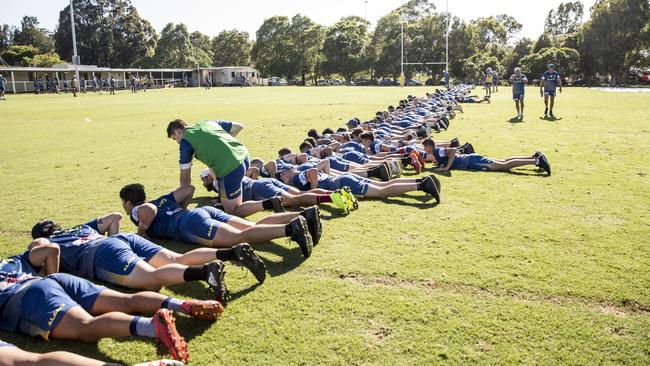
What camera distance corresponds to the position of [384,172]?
8.06 meters

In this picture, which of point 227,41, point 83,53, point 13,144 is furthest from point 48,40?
point 13,144

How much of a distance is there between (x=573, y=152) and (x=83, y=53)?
10046 centimetres

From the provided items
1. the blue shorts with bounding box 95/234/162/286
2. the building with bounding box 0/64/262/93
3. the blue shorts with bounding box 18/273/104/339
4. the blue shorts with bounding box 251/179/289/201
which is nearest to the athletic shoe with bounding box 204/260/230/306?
the blue shorts with bounding box 95/234/162/286

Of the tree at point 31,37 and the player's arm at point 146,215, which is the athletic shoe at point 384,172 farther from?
the tree at point 31,37

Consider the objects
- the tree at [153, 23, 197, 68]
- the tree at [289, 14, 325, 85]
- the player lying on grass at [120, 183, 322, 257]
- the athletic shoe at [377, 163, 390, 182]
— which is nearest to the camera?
the player lying on grass at [120, 183, 322, 257]

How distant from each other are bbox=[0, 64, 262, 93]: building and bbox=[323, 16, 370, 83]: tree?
14796 mm

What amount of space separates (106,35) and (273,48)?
110 feet

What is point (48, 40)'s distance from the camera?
110m

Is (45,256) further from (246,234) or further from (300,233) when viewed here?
(300,233)

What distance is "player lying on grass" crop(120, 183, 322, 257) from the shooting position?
5.21 m

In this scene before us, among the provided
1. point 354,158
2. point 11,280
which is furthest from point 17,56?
point 11,280

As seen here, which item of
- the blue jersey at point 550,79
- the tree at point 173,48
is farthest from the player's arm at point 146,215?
the tree at point 173,48

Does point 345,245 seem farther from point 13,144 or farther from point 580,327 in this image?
point 13,144

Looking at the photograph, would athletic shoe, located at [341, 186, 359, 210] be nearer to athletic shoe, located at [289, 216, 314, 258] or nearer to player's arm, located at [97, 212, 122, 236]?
athletic shoe, located at [289, 216, 314, 258]
